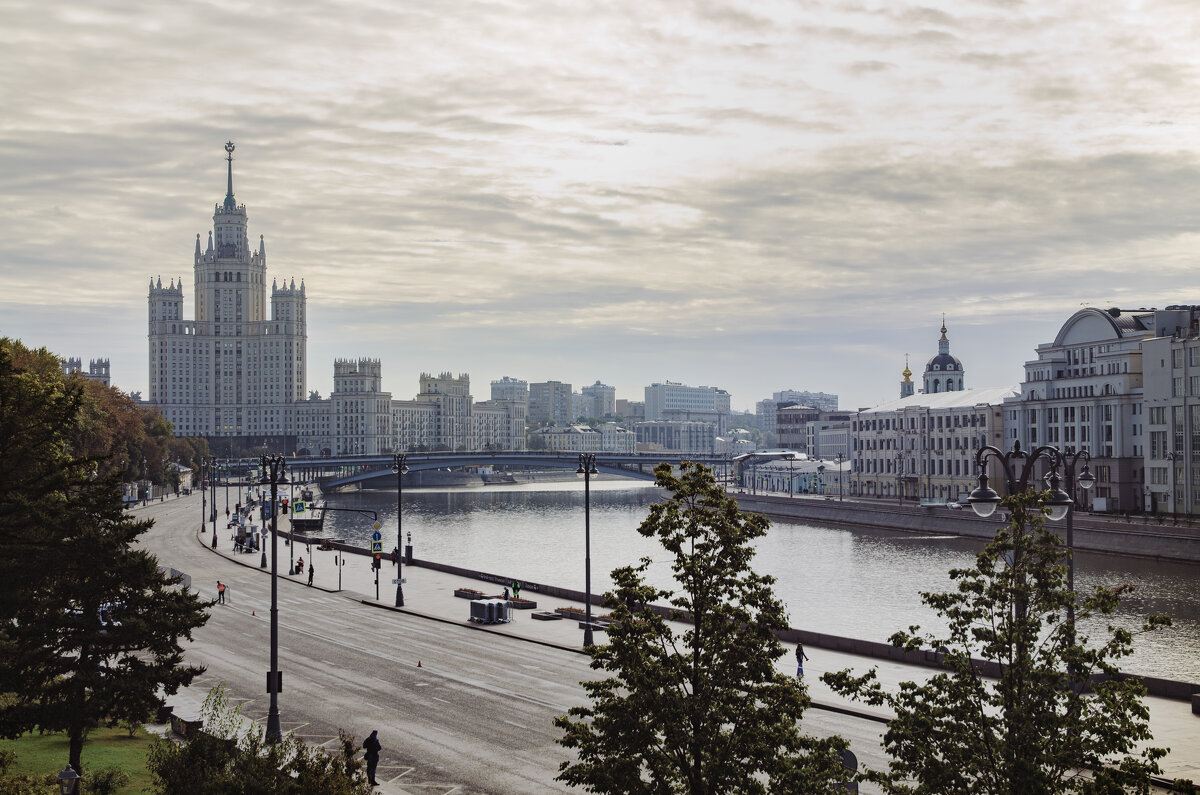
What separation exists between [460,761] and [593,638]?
1812 centimetres

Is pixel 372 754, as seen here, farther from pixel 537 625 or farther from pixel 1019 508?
pixel 537 625

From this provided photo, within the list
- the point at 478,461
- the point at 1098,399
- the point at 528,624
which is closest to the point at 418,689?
the point at 528,624

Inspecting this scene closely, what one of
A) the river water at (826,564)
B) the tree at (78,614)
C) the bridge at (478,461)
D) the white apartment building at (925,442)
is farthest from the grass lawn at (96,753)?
the bridge at (478,461)

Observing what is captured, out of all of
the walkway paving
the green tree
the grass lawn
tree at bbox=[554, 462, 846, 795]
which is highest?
tree at bbox=[554, 462, 846, 795]

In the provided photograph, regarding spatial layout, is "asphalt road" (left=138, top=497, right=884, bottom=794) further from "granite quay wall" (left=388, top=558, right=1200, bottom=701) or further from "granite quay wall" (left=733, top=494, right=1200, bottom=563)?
"granite quay wall" (left=733, top=494, right=1200, bottom=563)

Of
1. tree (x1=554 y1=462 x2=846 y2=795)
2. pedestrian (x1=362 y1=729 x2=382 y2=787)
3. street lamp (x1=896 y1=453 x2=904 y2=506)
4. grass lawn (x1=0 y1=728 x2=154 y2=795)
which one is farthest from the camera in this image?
street lamp (x1=896 y1=453 x2=904 y2=506)

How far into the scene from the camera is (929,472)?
141 metres

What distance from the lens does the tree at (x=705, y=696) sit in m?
17.4

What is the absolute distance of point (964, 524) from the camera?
347 feet

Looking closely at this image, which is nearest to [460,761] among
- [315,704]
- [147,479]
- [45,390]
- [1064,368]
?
[315,704]

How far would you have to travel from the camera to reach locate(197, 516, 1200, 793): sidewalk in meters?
30.9

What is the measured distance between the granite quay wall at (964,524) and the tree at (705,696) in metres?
35.7

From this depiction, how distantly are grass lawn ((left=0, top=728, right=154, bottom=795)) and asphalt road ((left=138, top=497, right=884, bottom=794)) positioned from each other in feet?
13.4

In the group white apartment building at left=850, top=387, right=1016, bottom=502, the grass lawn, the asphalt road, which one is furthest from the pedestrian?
white apartment building at left=850, top=387, right=1016, bottom=502
